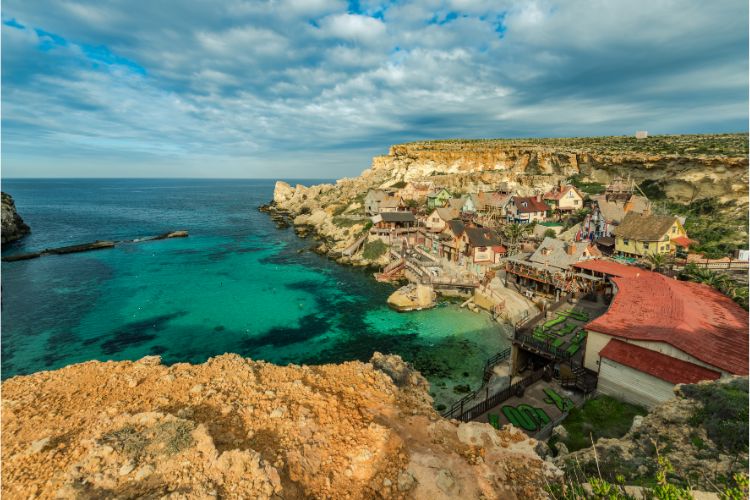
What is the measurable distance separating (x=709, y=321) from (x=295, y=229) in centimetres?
8363

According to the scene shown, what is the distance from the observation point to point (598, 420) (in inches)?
763

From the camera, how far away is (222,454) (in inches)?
322

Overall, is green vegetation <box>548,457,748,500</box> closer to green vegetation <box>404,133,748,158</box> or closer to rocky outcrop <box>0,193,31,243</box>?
green vegetation <box>404,133,748,158</box>

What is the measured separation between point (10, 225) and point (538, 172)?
136662mm

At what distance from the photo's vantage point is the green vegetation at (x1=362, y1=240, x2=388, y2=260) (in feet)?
203

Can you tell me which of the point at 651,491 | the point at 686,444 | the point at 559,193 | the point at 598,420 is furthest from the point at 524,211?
the point at 651,491

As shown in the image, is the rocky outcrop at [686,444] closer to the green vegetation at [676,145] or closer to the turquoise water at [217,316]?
the turquoise water at [217,316]

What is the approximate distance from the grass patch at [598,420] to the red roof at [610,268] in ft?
63.6

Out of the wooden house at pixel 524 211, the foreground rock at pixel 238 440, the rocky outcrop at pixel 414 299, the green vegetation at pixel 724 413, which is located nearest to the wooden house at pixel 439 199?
the wooden house at pixel 524 211

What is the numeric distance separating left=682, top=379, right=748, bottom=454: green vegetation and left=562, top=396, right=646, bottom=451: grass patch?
5.04m

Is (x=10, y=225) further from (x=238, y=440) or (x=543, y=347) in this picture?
(x=543, y=347)

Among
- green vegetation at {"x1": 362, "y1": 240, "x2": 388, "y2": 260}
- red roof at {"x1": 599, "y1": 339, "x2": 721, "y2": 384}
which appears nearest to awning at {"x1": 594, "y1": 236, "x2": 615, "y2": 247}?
green vegetation at {"x1": 362, "y1": 240, "x2": 388, "y2": 260}

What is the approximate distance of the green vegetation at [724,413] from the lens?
453 inches

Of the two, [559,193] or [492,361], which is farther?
[559,193]
